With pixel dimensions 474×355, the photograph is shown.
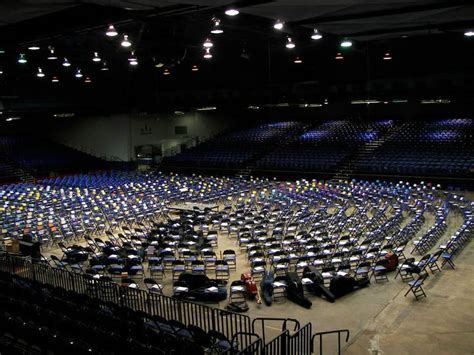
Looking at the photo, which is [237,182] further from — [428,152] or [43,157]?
[43,157]

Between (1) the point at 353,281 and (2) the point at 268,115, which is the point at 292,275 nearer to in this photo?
(1) the point at 353,281

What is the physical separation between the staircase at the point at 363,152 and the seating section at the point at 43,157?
22.3 m

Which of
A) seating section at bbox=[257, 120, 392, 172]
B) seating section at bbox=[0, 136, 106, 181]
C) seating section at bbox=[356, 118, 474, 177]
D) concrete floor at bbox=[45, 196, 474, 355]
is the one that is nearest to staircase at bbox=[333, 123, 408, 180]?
seating section at bbox=[257, 120, 392, 172]

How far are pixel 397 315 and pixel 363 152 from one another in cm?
2575

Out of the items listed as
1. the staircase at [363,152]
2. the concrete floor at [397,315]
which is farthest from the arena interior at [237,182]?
the staircase at [363,152]

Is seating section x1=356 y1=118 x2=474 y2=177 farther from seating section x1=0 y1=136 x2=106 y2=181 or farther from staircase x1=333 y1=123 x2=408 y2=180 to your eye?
seating section x1=0 y1=136 x2=106 y2=181

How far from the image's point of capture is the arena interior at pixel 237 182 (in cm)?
979

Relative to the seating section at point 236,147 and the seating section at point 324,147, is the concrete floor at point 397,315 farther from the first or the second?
the seating section at point 236,147

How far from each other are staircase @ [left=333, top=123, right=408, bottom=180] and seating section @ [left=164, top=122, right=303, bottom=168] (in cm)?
809

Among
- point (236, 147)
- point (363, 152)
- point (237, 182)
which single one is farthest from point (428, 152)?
point (236, 147)

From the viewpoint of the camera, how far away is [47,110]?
129 ft

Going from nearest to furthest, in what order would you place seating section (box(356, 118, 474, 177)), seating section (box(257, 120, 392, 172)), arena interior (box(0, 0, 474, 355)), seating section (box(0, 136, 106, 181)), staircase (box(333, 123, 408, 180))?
arena interior (box(0, 0, 474, 355)) → seating section (box(356, 118, 474, 177)) → staircase (box(333, 123, 408, 180)) → seating section (box(257, 120, 392, 172)) → seating section (box(0, 136, 106, 181))

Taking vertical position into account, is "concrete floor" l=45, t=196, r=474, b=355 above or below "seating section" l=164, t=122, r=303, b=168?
below

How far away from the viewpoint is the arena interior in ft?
32.1
